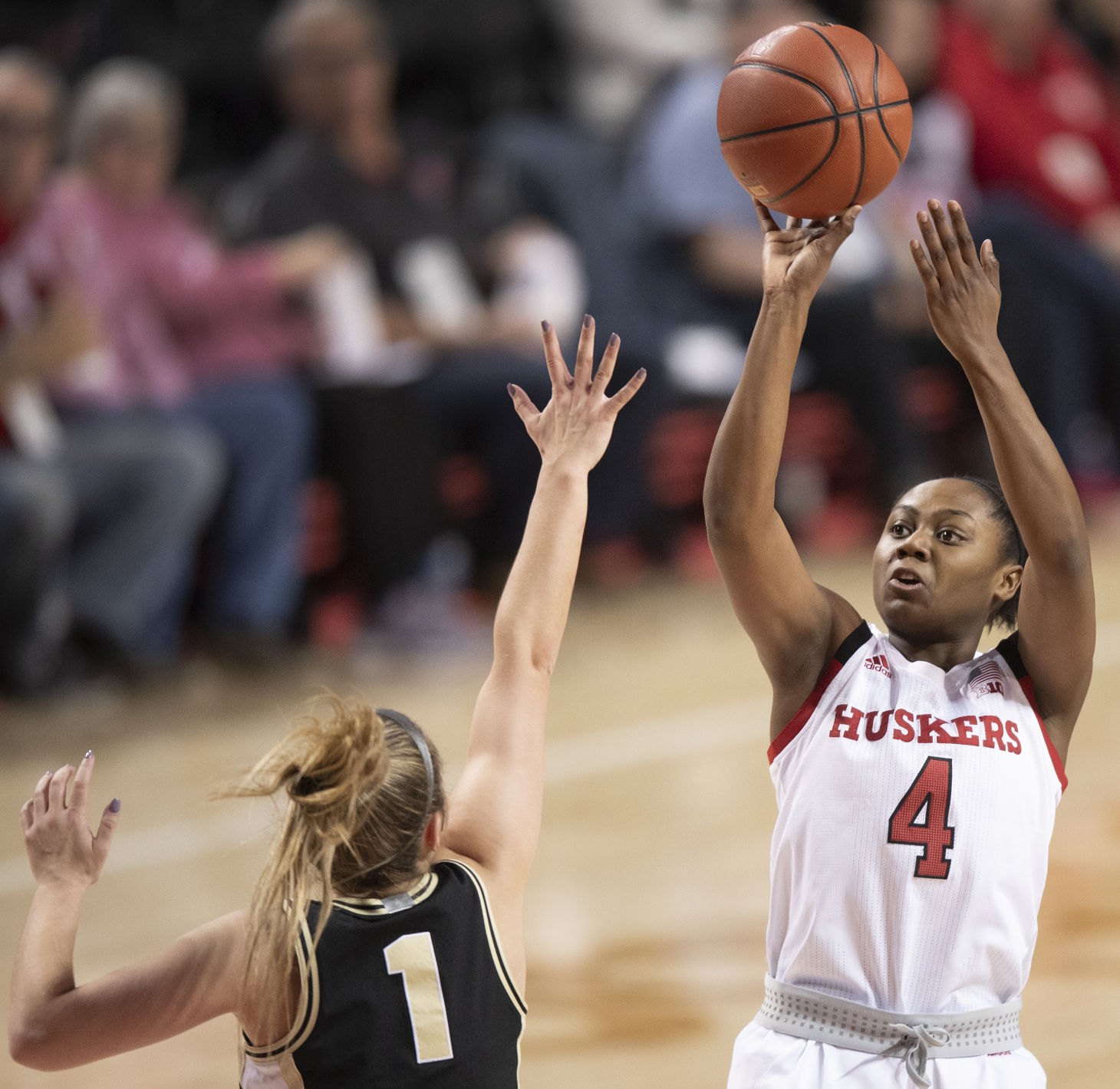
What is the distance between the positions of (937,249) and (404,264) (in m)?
5.47

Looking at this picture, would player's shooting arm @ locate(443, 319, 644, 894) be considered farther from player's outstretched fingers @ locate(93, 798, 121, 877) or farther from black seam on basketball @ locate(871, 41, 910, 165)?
black seam on basketball @ locate(871, 41, 910, 165)

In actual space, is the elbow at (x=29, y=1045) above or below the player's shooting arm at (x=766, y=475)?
below

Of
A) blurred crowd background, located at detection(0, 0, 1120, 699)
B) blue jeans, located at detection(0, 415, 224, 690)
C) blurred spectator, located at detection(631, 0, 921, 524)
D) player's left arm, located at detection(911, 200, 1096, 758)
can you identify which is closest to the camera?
player's left arm, located at detection(911, 200, 1096, 758)

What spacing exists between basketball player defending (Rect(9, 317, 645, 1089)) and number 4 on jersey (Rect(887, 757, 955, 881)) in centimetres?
54

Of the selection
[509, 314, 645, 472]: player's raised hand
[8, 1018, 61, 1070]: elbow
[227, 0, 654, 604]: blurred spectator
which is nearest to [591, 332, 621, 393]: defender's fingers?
[509, 314, 645, 472]: player's raised hand

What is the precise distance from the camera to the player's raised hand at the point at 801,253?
2277mm

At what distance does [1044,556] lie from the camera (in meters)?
2.26

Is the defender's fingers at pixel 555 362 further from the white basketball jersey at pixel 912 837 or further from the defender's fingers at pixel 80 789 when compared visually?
the defender's fingers at pixel 80 789

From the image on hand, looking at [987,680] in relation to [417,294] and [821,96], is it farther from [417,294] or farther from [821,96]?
[417,294]

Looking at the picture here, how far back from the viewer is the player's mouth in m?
2.31

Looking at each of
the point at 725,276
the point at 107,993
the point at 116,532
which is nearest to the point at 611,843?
the point at 116,532

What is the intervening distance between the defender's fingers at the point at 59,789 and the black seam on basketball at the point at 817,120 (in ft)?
4.74

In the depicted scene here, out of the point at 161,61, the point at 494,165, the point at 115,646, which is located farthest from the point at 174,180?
the point at 115,646

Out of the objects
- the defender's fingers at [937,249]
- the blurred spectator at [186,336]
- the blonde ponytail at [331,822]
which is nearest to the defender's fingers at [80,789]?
the blonde ponytail at [331,822]
